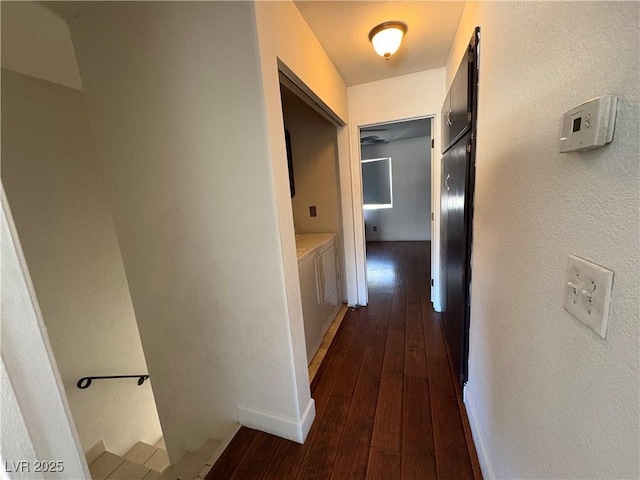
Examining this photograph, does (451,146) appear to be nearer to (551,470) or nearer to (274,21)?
(274,21)

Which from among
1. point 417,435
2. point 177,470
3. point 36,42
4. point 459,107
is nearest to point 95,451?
point 177,470

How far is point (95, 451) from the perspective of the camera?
1908 mm

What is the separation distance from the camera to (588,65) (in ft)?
1.68

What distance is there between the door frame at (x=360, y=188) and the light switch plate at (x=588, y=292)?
2061mm

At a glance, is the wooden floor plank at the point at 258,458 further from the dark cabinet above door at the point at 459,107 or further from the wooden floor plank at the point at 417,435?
the dark cabinet above door at the point at 459,107

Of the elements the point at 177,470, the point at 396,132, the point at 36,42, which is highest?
the point at 396,132

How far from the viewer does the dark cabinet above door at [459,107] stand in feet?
4.46

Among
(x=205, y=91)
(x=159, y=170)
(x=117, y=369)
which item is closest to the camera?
(x=205, y=91)

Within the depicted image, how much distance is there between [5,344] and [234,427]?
1602mm

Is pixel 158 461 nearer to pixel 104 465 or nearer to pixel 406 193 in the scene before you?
pixel 104 465

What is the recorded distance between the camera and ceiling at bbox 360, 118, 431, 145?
4.54 meters

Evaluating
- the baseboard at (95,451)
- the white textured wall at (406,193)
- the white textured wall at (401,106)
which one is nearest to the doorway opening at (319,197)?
the white textured wall at (401,106)

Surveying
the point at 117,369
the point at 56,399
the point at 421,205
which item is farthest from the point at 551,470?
the point at 421,205

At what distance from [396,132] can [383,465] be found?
5.16 metres
